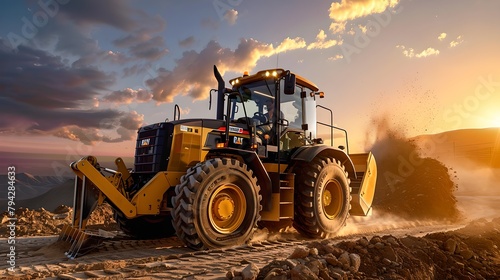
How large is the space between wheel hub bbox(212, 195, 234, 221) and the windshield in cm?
210

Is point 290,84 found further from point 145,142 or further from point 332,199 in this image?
point 332,199

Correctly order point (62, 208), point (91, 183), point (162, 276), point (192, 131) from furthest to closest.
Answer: point (62, 208) → point (192, 131) → point (91, 183) → point (162, 276)

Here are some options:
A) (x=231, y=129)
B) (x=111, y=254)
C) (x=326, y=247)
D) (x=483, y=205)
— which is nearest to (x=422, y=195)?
(x=483, y=205)

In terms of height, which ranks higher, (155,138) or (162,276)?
(155,138)

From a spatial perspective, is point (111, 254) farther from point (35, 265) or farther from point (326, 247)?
point (326, 247)

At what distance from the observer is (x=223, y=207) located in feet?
21.1

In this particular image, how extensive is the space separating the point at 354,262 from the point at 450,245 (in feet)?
8.50

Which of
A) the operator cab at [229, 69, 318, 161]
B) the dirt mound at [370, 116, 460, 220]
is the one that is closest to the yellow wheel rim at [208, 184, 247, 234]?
the operator cab at [229, 69, 318, 161]

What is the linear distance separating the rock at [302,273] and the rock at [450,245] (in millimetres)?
3400

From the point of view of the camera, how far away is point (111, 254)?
5.92 meters

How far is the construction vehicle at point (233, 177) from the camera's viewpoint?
6.07 metres

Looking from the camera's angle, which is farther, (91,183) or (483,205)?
(483,205)

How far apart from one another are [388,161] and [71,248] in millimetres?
14254

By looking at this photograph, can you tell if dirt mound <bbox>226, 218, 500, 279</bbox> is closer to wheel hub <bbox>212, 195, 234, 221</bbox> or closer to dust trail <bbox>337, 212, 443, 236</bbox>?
wheel hub <bbox>212, 195, 234, 221</bbox>
